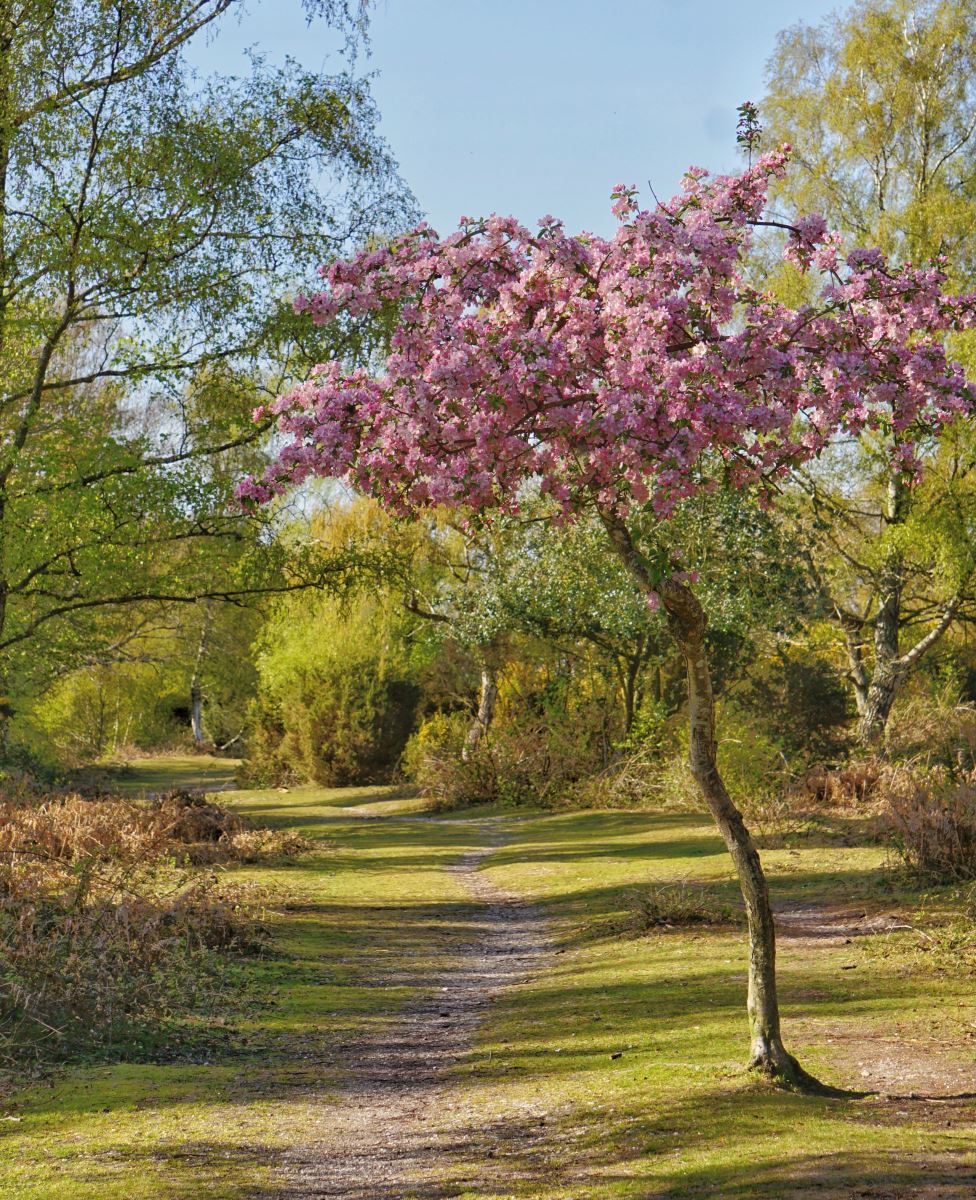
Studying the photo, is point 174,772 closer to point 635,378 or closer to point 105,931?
point 105,931

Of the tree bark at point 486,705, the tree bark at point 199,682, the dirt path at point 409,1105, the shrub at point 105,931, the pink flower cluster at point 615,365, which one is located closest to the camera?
the dirt path at point 409,1105

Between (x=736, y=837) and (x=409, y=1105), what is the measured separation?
2.18 meters

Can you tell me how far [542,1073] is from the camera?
7.45 m

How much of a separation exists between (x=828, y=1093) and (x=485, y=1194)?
210cm

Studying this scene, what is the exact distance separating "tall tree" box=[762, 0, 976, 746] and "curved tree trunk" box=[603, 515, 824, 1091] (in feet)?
58.0

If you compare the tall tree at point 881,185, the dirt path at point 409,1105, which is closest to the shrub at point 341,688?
the tall tree at point 881,185

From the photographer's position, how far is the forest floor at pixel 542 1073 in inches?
217

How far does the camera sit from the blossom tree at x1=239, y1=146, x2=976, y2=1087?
6152 millimetres

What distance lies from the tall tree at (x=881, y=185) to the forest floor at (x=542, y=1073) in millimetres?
11540

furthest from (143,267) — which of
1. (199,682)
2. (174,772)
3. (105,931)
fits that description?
(199,682)

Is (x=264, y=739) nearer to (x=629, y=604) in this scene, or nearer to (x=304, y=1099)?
(x=629, y=604)

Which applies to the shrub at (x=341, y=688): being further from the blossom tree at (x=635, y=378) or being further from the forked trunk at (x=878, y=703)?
the blossom tree at (x=635, y=378)

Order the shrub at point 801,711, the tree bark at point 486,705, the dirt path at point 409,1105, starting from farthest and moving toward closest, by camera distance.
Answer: the tree bark at point 486,705 < the shrub at point 801,711 < the dirt path at point 409,1105

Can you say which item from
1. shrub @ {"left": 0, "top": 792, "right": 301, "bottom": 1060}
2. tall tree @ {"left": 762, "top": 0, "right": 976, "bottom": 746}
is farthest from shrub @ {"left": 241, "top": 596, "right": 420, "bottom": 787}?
shrub @ {"left": 0, "top": 792, "right": 301, "bottom": 1060}
